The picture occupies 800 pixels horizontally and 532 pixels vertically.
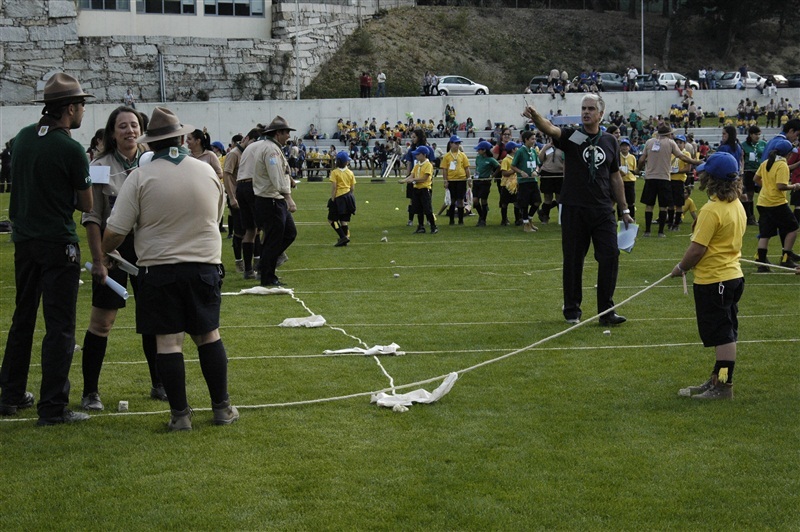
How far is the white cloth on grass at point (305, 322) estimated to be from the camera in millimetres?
10281

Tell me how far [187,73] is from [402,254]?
46423 mm

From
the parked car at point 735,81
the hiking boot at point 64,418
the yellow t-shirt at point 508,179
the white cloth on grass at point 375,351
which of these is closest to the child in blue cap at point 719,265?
the white cloth on grass at point 375,351

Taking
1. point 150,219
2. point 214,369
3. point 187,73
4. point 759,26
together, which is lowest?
point 214,369

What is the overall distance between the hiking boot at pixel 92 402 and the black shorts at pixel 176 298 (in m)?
1.00

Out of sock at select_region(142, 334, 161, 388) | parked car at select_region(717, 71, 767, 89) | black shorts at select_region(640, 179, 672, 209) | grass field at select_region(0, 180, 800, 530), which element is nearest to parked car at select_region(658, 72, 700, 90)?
parked car at select_region(717, 71, 767, 89)

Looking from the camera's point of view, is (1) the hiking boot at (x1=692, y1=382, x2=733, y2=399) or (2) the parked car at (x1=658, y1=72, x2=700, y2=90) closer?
(1) the hiking boot at (x1=692, y1=382, x2=733, y2=399)

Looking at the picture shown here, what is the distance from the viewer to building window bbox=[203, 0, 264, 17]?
62.5 m

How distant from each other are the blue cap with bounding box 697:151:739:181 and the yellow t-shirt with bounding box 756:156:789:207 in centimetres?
669

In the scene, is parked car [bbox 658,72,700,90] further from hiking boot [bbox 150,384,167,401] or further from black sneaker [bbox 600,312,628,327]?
hiking boot [bbox 150,384,167,401]

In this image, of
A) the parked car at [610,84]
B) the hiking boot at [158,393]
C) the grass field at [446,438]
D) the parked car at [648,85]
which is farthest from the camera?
the parked car at [610,84]

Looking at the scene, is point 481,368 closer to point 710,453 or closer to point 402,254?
point 710,453

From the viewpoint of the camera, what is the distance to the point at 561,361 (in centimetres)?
845

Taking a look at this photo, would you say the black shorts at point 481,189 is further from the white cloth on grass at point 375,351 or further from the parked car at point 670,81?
the parked car at point 670,81

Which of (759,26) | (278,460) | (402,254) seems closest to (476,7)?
(759,26)
